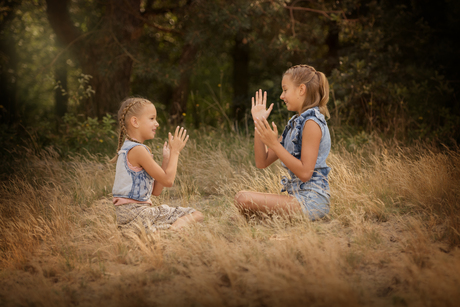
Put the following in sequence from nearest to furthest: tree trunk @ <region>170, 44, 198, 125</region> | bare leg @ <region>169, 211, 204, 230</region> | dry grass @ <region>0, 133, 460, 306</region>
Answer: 1. dry grass @ <region>0, 133, 460, 306</region>
2. bare leg @ <region>169, 211, 204, 230</region>
3. tree trunk @ <region>170, 44, 198, 125</region>

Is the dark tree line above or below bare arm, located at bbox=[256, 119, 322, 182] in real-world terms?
above

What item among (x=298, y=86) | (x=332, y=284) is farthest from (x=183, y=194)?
(x=332, y=284)

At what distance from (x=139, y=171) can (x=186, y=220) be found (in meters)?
0.62

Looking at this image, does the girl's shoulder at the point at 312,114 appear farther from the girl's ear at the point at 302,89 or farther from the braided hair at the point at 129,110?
the braided hair at the point at 129,110

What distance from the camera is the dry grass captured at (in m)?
2.45

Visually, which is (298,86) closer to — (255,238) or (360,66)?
(255,238)

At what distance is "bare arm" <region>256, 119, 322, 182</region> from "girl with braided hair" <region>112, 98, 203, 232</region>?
690 mm

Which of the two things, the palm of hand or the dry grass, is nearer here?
the dry grass

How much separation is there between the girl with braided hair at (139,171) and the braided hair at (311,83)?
1067 mm

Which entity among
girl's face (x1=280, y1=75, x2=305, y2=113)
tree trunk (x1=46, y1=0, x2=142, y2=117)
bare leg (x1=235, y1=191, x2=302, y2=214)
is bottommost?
bare leg (x1=235, y1=191, x2=302, y2=214)

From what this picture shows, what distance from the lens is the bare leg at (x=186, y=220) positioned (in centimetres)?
353

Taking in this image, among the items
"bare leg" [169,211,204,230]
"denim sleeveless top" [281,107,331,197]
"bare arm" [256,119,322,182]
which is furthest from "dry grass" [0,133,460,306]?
"bare arm" [256,119,322,182]

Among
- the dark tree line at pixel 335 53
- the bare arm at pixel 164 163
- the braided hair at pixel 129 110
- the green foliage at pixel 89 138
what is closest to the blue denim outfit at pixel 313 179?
the bare arm at pixel 164 163

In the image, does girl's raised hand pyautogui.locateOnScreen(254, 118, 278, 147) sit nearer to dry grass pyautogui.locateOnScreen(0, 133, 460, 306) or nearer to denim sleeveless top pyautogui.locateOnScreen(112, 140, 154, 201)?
dry grass pyautogui.locateOnScreen(0, 133, 460, 306)
